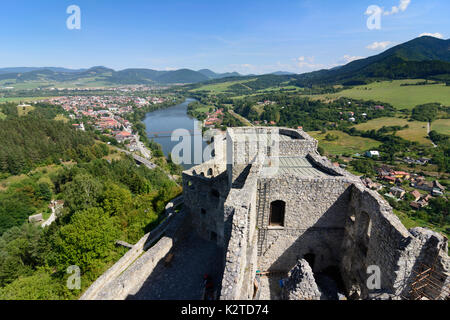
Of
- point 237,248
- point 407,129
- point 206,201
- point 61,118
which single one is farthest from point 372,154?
point 61,118

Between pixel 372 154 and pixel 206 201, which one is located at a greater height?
pixel 206 201

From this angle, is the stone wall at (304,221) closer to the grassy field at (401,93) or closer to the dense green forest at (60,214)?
the dense green forest at (60,214)

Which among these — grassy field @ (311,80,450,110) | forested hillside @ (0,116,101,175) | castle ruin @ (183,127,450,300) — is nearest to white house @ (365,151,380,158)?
grassy field @ (311,80,450,110)

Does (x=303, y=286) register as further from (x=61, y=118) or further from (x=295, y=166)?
(x=61, y=118)

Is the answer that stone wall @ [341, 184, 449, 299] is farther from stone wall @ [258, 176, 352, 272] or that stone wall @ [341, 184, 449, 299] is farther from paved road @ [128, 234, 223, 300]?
paved road @ [128, 234, 223, 300]

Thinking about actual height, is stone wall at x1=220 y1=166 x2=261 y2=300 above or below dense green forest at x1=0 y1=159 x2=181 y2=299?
above

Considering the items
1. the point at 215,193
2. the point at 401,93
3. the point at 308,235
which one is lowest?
the point at 308,235
